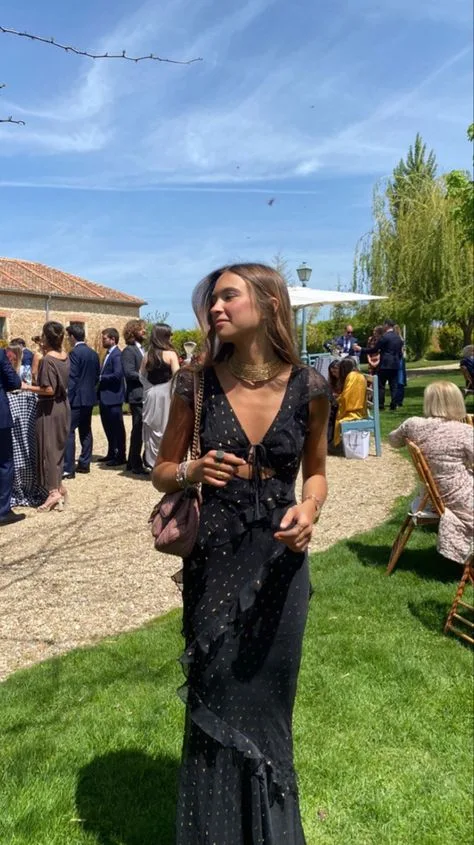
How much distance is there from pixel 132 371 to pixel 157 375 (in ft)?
3.96

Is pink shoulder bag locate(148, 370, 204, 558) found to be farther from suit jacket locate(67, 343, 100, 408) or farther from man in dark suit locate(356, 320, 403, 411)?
man in dark suit locate(356, 320, 403, 411)

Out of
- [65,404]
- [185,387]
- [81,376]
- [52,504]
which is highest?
[185,387]

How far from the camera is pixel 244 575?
7.00 feet

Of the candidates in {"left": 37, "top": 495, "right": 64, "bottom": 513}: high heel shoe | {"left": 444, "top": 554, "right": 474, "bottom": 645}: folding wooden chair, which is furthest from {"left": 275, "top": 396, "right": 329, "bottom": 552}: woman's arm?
{"left": 37, "top": 495, "right": 64, "bottom": 513}: high heel shoe

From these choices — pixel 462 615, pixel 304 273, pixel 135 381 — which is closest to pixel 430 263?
pixel 304 273

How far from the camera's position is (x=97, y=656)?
14.0ft

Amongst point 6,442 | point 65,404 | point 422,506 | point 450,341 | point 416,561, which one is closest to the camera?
point 422,506

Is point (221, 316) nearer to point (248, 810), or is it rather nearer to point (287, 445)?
point (287, 445)

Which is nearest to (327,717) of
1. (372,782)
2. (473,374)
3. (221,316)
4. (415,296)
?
(372,782)

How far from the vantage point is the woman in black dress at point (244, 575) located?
213cm

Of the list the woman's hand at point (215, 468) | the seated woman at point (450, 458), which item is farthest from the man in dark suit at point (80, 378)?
the woman's hand at point (215, 468)

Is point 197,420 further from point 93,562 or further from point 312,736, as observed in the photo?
point 93,562

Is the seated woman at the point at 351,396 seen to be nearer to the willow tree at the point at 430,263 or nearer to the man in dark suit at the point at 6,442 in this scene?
the man in dark suit at the point at 6,442

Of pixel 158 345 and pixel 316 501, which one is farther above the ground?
pixel 158 345
